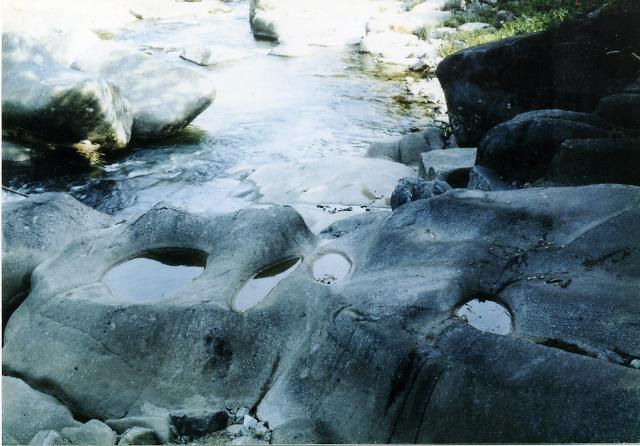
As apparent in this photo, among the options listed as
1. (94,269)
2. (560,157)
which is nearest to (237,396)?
(94,269)

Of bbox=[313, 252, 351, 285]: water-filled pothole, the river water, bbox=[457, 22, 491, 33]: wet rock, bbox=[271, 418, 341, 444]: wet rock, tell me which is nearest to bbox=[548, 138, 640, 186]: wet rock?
bbox=[313, 252, 351, 285]: water-filled pothole

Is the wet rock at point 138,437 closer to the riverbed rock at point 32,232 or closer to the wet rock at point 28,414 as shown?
the wet rock at point 28,414

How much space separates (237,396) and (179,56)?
17.7 m

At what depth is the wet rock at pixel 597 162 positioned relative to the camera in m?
5.43

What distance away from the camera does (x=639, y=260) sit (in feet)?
12.9

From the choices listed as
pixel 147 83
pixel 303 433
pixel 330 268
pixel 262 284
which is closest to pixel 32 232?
pixel 262 284

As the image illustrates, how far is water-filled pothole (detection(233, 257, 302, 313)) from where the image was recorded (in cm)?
495

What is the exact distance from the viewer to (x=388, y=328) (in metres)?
3.96

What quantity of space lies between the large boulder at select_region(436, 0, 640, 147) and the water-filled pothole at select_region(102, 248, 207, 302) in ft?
19.0

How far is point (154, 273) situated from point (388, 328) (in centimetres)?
269

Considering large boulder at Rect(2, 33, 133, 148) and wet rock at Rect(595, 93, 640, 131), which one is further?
large boulder at Rect(2, 33, 133, 148)

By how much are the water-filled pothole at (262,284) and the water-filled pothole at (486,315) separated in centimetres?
180

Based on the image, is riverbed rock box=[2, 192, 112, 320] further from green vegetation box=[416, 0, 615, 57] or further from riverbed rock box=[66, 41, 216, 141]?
green vegetation box=[416, 0, 615, 57]

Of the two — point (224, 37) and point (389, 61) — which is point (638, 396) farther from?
point (224, 37)
